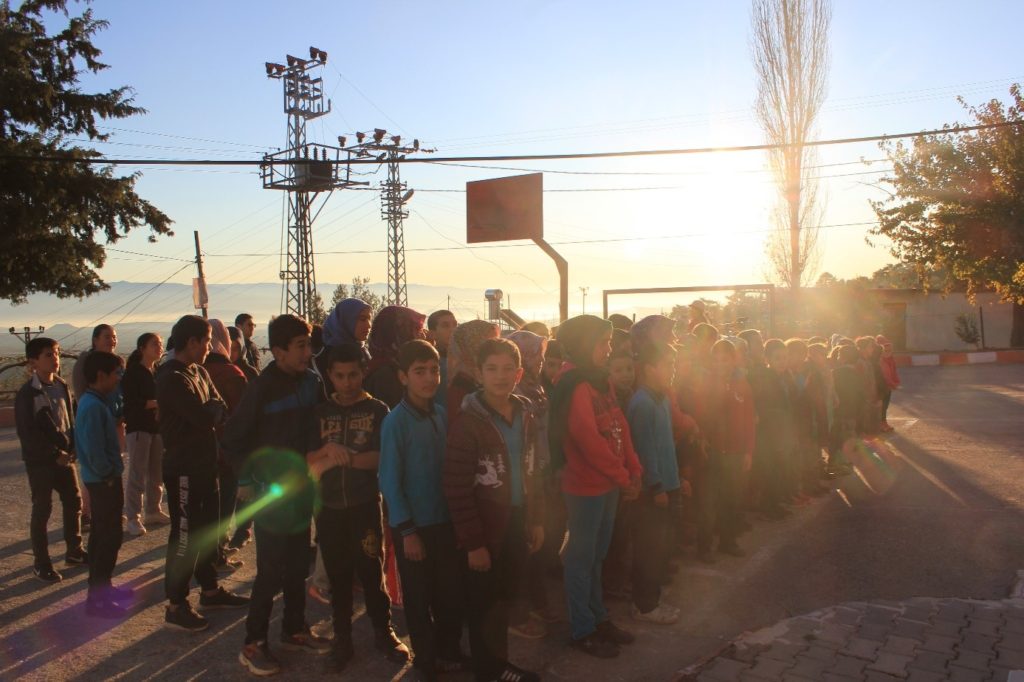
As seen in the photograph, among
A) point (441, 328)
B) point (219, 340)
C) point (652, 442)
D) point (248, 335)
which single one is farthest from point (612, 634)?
point (248, 335)

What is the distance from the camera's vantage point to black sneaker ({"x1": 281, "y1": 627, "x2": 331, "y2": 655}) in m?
4.56

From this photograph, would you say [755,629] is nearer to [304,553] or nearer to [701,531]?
[701,531]

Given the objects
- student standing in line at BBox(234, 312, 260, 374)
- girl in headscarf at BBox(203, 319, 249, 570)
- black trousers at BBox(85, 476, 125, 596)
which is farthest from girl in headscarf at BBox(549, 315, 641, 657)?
student standing in line at BBox(234, 312, 260, 374)

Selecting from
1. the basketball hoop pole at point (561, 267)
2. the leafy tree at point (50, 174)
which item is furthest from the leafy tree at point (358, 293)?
the basketball hoop pole at point (561, 267)

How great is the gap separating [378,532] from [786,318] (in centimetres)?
2977

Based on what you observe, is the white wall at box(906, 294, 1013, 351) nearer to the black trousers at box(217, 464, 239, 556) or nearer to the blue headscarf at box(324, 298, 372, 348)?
the blue headscarf at box(324, 298, 372, 348)

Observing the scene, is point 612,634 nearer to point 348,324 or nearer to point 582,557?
point 582,557

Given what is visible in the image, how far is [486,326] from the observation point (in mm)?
Result: 4465

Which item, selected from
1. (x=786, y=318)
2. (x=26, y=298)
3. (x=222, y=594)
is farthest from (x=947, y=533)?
(x=786, y=318)

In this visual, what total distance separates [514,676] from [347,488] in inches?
51.4

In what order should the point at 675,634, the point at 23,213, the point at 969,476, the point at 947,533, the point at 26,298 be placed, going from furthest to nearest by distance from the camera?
the point at 26,298, the point at 23,213, the point at 969,476, the point at 947,533, the point at 675,634

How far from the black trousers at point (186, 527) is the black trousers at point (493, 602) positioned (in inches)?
76.6

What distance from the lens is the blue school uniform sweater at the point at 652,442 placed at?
16.2 ft

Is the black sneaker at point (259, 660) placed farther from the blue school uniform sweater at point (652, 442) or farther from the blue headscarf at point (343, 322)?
the blue school uniform sweater at point (652, 442)
